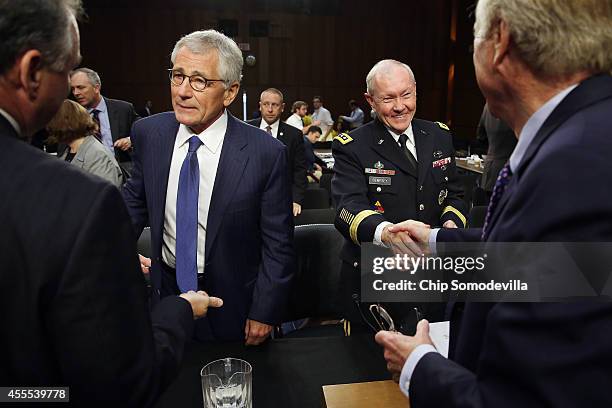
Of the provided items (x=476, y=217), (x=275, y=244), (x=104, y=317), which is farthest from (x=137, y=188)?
(x=476, y=217)

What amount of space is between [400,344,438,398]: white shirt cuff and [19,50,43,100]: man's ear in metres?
0.83

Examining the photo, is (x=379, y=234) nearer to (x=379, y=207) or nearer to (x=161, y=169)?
(x=379, y=207)

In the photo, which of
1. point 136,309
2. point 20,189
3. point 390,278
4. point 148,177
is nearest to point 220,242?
point 148,177

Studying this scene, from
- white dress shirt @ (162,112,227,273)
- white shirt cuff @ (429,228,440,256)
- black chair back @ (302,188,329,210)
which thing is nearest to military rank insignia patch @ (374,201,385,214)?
white shirt cuff @ (429,228,440,256)

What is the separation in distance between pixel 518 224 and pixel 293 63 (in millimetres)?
13656

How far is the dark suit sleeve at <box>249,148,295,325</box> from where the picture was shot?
183cm

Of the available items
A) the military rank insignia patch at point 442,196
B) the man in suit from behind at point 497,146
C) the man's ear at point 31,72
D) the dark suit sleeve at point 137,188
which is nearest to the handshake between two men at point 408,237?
the military rank insignia patch at point 442,196

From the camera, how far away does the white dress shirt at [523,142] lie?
2.85ft

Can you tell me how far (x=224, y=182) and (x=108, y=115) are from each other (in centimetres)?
313

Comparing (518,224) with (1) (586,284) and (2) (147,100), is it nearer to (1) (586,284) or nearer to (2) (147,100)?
(1) (586,284)

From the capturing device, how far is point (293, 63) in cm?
1384

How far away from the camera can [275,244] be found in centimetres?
185

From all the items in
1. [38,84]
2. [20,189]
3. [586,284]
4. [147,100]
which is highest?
[38,84]

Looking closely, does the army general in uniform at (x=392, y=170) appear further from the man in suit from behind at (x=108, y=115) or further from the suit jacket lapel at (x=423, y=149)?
the man in suit from behind at (x=108, y=115)
